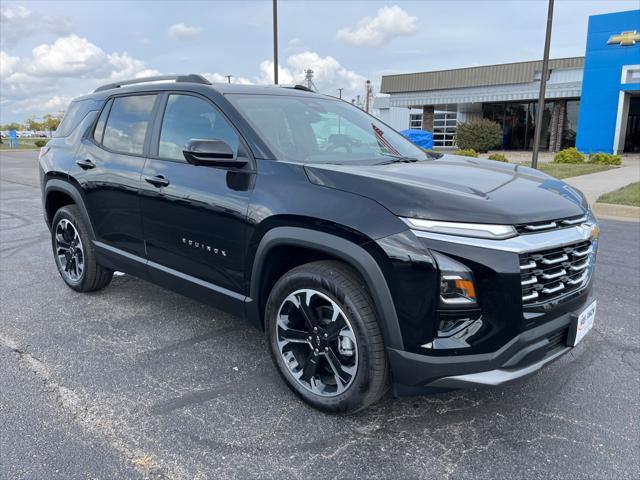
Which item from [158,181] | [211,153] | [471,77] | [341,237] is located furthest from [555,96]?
[341,237]

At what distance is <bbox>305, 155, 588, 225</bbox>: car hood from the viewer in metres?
2.34

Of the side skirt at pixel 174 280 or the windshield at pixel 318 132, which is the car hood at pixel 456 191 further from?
the side skirt at pixel 174 280

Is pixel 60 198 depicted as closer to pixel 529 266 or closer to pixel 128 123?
pixel 128 123

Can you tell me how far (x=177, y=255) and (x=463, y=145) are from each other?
2721 cm

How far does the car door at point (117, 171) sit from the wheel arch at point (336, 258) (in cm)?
128

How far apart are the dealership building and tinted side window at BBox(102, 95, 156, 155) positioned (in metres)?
28.1

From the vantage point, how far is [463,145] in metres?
28.6

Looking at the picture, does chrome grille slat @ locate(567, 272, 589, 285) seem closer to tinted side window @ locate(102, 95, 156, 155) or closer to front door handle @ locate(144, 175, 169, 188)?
front door handle @ locate(144, 175, 169, 188)

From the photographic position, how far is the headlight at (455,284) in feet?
7.36

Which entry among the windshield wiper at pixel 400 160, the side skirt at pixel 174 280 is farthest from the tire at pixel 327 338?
the windshield wiper at pixel 400 160

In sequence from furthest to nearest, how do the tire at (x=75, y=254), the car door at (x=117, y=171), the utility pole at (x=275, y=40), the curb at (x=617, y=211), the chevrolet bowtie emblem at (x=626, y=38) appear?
the chevrolet bowtie emblem at (x=626, y=38), the utility pole at (x=275, y=40), the curb at (x=617, y=211), the tire at (x=75, y=254), the car door at (x=117, y=171)

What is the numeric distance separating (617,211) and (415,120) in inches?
1352

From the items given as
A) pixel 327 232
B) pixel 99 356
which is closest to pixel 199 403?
pixel 99 356

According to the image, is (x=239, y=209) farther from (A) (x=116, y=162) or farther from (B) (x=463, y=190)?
(A) (x=116, y=162)
